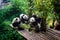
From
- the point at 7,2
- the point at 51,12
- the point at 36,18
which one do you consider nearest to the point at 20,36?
the point at 36,18

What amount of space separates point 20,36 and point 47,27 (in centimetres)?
77

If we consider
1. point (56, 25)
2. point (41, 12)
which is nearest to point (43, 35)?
point (56, 25)

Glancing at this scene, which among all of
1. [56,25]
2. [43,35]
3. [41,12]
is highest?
[41,12]

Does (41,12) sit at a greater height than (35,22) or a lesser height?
greater

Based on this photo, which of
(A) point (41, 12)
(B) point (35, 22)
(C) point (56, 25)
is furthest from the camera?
(B) point (35, 22)

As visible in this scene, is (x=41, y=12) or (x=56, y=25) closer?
(x=41, y=12)

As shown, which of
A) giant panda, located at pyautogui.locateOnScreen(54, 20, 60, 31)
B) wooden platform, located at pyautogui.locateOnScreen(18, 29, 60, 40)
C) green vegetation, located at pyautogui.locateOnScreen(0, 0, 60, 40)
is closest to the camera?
green vegetation, located at pyautogui.locateOnScreen(0, 0, 60, 40)

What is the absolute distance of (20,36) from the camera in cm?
500

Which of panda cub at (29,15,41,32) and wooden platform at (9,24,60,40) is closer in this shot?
wooden platform at (9,24,60,40)

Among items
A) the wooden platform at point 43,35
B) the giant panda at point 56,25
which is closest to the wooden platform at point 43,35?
the wooden platform at point 43,35

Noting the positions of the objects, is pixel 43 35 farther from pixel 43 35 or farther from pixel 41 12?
pixel 41 12

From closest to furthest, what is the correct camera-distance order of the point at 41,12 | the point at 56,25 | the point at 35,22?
the point at 41,12 → the point at 56,25 → the point at 35,22

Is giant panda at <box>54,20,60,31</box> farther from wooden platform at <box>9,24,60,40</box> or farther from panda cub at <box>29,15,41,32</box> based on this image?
panda cub at <box>29,15,41,32</box>

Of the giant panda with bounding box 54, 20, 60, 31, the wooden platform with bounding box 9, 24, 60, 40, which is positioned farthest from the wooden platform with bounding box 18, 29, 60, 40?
the giant panda with bounding box 54, 20, 60, 31
